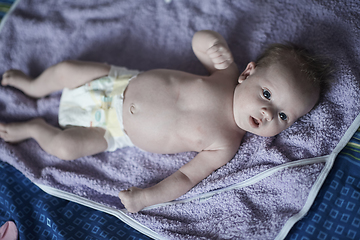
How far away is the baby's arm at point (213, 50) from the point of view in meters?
1.18

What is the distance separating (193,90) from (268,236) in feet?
2.28

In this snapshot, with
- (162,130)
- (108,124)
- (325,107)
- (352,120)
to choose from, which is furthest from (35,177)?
(352,120)

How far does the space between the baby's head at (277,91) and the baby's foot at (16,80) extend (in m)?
1.13

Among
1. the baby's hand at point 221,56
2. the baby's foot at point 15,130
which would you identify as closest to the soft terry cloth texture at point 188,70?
the baby's foot at point 15,130

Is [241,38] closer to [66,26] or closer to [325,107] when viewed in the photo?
[325,107]

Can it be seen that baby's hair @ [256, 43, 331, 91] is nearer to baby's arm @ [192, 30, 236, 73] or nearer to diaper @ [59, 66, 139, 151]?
baby's arm @ [192, 30, 236, 73]

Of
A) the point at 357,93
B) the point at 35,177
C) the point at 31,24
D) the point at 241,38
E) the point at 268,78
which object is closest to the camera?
the point at 268,78

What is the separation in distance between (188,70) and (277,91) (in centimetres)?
58

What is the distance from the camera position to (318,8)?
55.1 inches

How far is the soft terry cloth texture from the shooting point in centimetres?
123

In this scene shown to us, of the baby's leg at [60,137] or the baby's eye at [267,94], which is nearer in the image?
the baby's eye at [267,94]

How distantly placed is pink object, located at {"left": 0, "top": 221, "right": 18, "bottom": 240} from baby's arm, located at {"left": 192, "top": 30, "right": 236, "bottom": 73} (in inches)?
44.5

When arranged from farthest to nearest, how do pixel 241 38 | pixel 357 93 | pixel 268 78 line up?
pixel 241 38, pixel 357 93, pixel 268 78

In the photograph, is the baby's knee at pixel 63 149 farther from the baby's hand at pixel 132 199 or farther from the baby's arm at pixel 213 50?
the baby's arm at pixel 213 50
